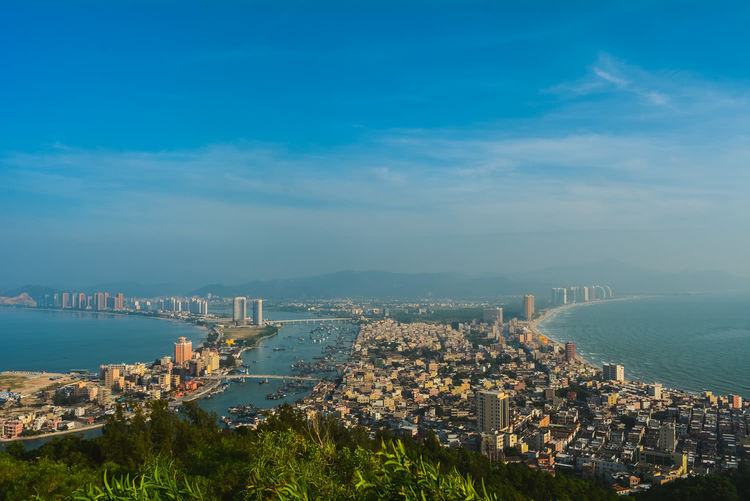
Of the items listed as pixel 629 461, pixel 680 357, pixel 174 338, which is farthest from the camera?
pixel 174 338

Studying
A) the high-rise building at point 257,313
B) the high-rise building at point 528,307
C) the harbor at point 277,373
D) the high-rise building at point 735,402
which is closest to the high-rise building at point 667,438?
the high-rise building at point 735,402

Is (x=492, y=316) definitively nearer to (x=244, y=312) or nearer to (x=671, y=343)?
(x=671, y=343)

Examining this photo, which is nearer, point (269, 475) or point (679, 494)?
point (269, 475)

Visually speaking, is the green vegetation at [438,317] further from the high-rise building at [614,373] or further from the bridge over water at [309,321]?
the high-rise building at [614,373]

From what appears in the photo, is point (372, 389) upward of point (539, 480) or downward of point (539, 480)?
downward

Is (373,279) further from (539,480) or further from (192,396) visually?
(539,480)

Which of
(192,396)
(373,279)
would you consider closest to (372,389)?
(192,396)
